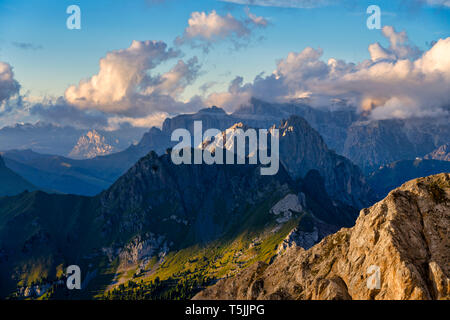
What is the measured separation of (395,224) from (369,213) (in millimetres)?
12880

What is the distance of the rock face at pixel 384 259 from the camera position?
8302cm

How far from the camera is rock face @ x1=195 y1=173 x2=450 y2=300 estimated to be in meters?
83.0

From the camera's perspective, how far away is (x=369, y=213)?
107938 millimetres

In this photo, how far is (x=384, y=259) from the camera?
89312 millimetres
